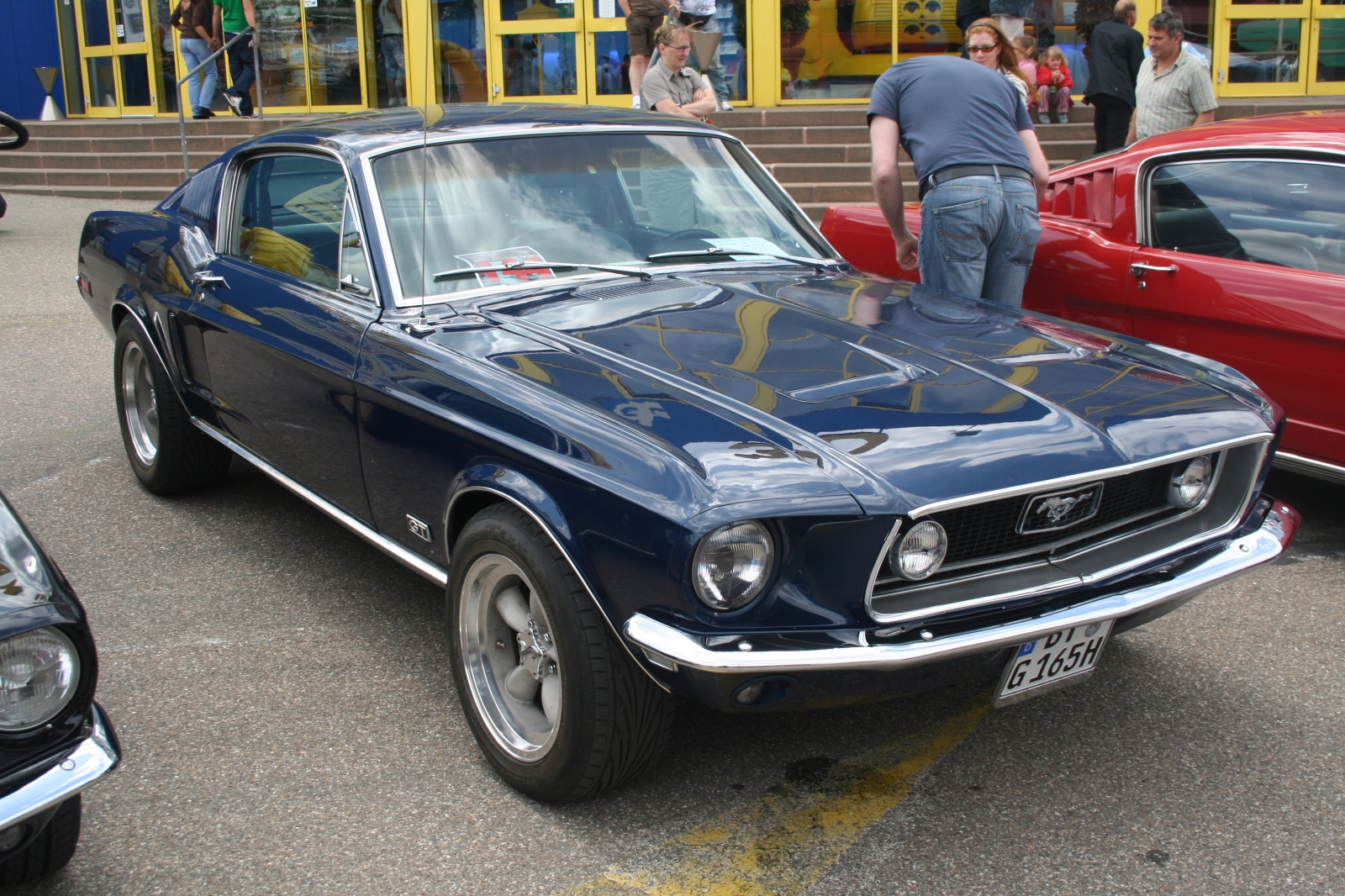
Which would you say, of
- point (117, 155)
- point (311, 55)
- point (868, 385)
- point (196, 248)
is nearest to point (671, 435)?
point (868, 385)

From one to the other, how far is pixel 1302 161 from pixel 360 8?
1384 centimetres

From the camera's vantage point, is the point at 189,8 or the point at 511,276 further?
the point at 189,8

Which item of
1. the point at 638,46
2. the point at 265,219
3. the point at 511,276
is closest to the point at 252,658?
the point at 511,276

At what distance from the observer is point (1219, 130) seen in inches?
187

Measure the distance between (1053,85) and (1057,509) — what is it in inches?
435

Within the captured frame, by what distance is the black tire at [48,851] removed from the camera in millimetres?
2363

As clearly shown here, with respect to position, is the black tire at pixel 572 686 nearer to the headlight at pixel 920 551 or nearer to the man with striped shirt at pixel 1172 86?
the headlight at pixel 920 551

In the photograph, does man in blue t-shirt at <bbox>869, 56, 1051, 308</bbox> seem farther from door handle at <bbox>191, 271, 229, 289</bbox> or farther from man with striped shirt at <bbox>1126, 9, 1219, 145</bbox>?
man with striped shirt at <bbox>1126, 9, 1219, 145</bbox>

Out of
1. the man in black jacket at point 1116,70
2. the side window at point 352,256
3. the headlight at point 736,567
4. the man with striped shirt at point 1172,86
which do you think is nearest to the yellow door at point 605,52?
the man in black jacket at point 1116,70

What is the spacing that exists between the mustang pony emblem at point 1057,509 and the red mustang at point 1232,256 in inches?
75.8

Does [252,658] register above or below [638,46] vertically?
below

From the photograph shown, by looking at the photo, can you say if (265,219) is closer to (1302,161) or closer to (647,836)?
(647,836)

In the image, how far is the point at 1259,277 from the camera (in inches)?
170

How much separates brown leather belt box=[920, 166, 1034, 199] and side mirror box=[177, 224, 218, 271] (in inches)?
107
